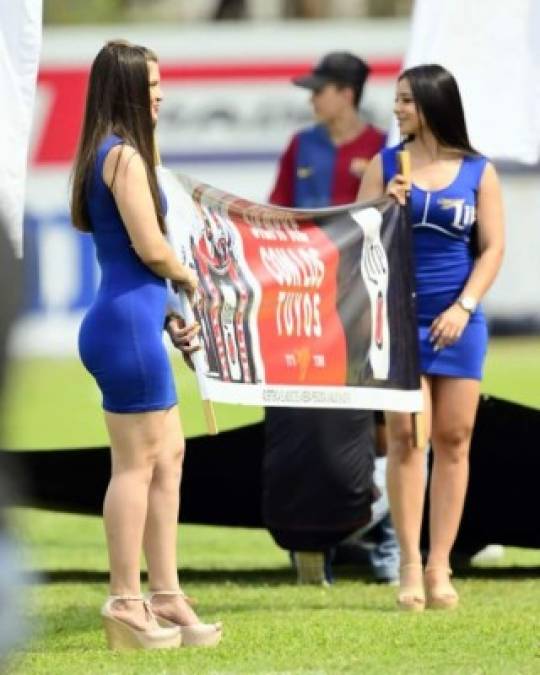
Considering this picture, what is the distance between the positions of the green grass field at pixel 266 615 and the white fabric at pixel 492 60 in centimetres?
175

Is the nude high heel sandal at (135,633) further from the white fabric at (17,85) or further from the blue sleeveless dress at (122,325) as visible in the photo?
the white fabric at (17,85)

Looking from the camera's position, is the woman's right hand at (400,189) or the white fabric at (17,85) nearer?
the white fabric at (17,85)

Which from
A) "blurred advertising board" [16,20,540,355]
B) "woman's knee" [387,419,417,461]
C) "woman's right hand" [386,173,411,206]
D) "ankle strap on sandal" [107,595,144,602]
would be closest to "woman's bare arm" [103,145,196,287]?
"ankle strap on sandal" [107,595,144,602]

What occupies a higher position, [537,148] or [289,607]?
[537,148]

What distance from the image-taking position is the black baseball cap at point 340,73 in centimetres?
1065

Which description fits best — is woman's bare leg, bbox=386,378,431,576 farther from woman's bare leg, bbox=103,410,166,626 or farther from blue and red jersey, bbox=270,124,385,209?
blue and red jersey, bbox=270,124,385,209

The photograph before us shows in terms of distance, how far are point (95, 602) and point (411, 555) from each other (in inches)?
47.6

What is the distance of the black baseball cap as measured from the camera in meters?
10.6

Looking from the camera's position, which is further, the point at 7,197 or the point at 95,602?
the point at 95,602

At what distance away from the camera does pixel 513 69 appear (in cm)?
973

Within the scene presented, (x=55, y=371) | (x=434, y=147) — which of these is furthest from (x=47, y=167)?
(x=434, y=147)

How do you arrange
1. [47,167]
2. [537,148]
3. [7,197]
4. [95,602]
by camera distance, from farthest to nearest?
[47,167], [537,148], [95,602], [7,197]

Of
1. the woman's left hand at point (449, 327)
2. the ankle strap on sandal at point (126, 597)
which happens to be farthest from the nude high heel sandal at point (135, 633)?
the woman's left hand at point (449, 327)

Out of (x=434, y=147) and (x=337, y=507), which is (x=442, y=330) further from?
(x=337, y=507)
